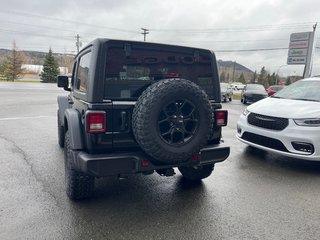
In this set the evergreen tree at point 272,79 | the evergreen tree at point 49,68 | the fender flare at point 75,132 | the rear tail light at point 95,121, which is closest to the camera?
the rear tail light at point 95,121

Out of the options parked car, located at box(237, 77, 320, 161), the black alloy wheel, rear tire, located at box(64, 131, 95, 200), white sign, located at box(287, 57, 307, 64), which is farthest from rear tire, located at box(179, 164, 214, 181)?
white sign, located at box(287, 57, 307, 64)

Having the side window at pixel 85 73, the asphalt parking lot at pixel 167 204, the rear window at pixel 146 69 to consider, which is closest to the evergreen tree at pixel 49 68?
the asphalt parking lot at pixel 167 204

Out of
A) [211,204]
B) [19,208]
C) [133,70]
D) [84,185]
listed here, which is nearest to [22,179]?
[19,208]

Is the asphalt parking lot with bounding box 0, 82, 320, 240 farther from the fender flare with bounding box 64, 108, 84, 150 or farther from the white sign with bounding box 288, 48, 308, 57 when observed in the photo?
the white sign with bounding box 288, 48, 308, 57

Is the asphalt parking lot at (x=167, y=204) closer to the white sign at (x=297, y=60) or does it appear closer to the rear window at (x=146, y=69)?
the rear window at (x=146, y=69)

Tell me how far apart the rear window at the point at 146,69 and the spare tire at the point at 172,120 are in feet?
1.03

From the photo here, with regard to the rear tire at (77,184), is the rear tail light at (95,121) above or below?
above

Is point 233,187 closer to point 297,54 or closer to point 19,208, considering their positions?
point 19,208

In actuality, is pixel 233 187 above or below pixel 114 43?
below

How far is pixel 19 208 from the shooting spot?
2971 millimetres

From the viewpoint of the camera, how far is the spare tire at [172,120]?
257 cm

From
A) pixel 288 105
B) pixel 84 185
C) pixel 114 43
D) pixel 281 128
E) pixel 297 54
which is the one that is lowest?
pixel 84 185

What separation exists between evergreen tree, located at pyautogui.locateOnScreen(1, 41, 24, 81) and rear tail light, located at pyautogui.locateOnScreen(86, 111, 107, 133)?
179 feet

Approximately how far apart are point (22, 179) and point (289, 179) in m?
4.07
